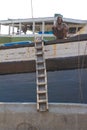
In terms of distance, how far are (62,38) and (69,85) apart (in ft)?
4.02

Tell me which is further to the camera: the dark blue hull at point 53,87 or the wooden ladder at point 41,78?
the dark blue hull at point 53,87

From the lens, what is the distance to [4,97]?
319 inches

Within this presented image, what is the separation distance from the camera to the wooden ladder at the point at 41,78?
21.6 feet

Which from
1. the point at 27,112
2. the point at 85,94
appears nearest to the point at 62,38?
the point at 85,94

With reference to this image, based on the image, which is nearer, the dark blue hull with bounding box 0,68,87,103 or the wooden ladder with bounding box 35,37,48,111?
the wooden ladder with bounding box 35,37,48,111

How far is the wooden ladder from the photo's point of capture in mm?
6598

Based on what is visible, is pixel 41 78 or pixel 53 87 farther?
pixel 53 87

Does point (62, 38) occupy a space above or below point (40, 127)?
above

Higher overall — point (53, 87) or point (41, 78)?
point (41, 78)

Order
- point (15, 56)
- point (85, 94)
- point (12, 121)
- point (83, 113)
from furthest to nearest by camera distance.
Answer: point (15, 56) < point (85, 94) < point (12, 121) < point (83, 113)

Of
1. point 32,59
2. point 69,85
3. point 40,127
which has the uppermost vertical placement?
point 32,59

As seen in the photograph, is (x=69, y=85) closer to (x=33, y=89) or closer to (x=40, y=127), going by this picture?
(x=33, y=89)

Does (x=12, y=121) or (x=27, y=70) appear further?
(x=27, y=70)

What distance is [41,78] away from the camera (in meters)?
7.15
